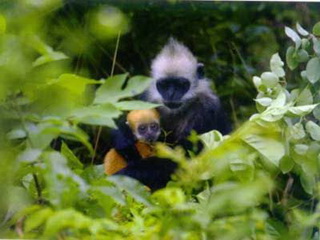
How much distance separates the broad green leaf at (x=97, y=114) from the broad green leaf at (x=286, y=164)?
0.68 m

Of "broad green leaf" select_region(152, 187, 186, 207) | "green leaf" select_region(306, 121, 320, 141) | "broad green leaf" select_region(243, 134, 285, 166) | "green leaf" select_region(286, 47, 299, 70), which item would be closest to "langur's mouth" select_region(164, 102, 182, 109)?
"green leaf" select_region(286, 47, 299, 70)

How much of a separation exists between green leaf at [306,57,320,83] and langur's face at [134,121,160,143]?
502 millimetres

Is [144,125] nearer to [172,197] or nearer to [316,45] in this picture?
[316,45]

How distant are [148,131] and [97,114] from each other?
115 cm

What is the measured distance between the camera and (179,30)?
2195mm

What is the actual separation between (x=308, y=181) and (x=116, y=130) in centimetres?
68

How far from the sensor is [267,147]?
4.97 feet

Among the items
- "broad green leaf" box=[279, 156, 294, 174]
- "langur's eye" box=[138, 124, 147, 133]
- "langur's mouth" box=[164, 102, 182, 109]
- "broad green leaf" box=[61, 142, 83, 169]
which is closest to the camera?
"broad green leaf" box=[61, 142, 83, 169]

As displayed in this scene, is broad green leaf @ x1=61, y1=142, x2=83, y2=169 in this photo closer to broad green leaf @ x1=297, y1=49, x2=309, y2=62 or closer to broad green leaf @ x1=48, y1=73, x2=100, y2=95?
broad green leaf @ x1=48, y1=73, x2=100, y2=95

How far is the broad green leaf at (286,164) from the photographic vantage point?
5.54 feet

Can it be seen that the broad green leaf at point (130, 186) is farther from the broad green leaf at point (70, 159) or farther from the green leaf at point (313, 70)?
the green leaf at point (313, 70)

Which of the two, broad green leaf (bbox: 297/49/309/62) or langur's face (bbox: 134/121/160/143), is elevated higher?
broad green leaf (bbox: 297/49/309/62)

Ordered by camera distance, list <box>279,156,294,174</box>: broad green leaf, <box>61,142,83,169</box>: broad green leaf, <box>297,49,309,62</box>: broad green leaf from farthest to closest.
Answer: <box>297,49,309,62</box>: broad green leaf
<box>279,156,294,174</box>: broad green leaf
<box>61,142,83,169</box>: broad green leaf

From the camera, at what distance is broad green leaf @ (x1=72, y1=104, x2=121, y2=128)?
3.48 feet
